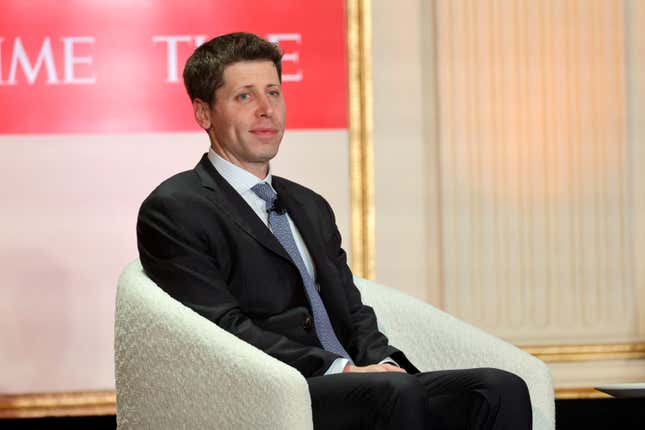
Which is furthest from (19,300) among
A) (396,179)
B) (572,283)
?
(572,283)

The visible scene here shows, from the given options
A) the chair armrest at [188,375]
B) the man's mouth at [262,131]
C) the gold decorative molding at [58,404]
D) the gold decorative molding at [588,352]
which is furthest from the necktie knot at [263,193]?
the gold decorative molding at [588,352]

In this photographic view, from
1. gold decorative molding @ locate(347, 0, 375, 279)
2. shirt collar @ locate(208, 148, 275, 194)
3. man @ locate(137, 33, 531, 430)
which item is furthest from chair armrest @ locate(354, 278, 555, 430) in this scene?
gold decorative molding @ locate(347, 0, 375, 279)

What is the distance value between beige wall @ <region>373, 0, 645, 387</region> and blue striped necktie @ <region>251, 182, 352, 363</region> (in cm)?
186

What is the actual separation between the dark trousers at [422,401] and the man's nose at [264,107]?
698 mm

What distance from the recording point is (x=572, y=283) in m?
4.39

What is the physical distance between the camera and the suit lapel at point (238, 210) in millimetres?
2369

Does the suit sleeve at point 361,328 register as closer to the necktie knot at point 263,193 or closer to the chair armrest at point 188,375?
the necktie knot at point 263,193

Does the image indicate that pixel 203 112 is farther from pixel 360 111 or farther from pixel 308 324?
pixel 360 111

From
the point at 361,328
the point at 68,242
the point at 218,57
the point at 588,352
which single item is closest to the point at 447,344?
the point at 361,328

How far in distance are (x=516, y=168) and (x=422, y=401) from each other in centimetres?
244

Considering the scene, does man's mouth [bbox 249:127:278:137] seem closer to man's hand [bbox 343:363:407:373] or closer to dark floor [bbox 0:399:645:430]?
man's hand [bbox 343:363:407:373]

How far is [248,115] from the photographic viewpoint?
2.50m

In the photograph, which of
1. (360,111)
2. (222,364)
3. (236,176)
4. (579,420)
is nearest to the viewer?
(222,364)

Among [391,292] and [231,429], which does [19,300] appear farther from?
[231,429]
